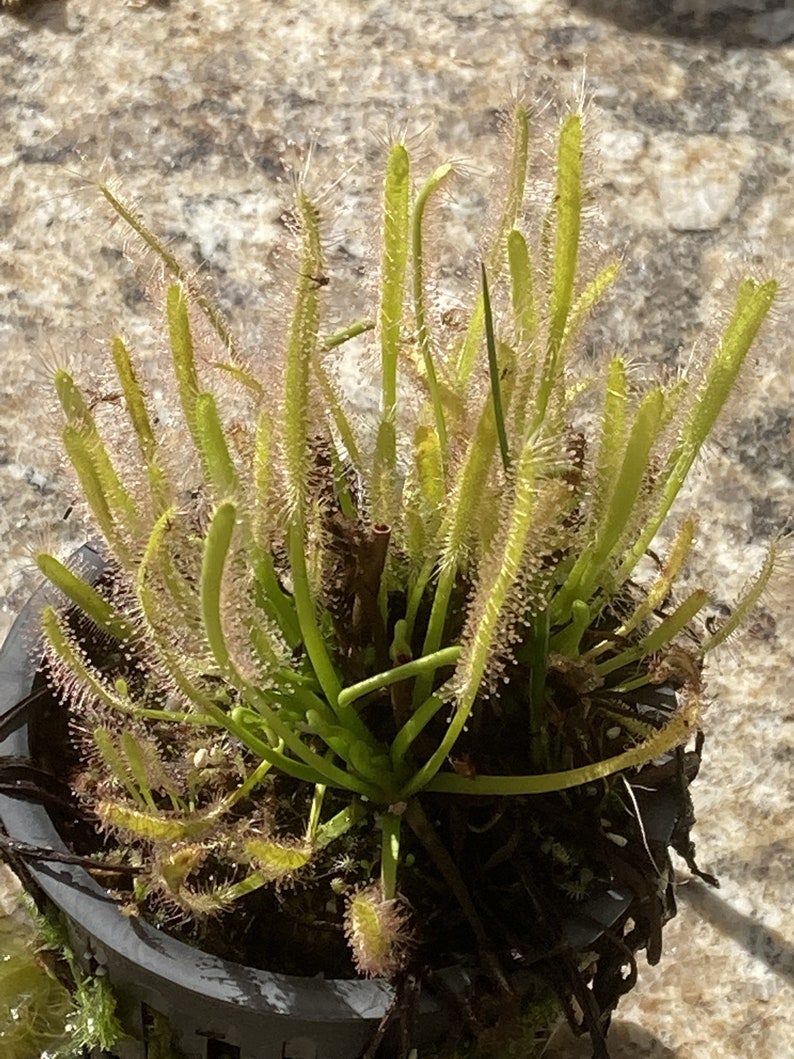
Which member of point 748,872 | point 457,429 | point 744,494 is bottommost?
point 748,872

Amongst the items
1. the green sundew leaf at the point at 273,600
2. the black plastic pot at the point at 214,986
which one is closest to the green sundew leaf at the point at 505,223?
the green sundew leaf at the point at 273,600

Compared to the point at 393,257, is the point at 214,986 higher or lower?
lower

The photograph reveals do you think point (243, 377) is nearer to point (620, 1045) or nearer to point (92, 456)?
point (92, 456)

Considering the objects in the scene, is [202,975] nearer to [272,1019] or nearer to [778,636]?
[272,1019]

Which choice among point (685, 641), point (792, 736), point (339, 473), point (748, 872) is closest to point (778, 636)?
point (792, 736)

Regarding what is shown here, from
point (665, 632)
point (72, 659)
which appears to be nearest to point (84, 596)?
point (72, 659)

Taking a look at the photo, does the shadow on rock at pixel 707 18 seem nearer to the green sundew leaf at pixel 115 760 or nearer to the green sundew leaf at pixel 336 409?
the green sundew leaf at pixel 336 409

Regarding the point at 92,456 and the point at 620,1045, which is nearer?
the point at 92,456
